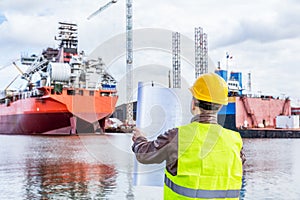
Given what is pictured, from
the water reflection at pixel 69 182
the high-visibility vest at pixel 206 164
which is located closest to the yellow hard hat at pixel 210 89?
the high-visibility vest at pixel 206 164

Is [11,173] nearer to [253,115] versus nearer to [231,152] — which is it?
[231,152]

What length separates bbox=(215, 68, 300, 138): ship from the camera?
47406 millimetres

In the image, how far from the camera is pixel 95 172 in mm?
14180

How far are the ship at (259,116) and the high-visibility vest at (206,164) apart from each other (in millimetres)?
45565

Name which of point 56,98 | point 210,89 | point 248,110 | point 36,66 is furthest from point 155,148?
point 36,66

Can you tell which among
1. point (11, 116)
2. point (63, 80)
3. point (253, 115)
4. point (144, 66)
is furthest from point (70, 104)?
point (144, 66)

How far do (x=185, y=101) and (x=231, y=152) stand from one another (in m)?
0.62

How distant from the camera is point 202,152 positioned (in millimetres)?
2209

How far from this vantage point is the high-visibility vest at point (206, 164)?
7.25 feet

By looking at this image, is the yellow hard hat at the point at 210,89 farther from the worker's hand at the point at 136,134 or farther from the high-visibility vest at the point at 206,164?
the worker's hand at the point at 136,134

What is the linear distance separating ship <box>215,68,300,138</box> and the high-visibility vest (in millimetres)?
45565

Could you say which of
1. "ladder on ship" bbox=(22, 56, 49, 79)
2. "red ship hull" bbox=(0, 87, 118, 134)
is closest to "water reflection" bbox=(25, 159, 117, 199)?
"red ship hull" bbox=(0, 87, 118, 134)

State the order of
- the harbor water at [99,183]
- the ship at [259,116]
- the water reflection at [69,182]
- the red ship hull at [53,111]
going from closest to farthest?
1. the harbor water at [99,183]
2. the water reflection at [69,182]
3. the red ship hull at [53,111]
4. the ship at [259,116]

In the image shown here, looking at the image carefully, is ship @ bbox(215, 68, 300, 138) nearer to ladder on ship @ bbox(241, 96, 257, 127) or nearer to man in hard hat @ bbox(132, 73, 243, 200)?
ladder on ship @ bbox(241, 96, 257, 127)
